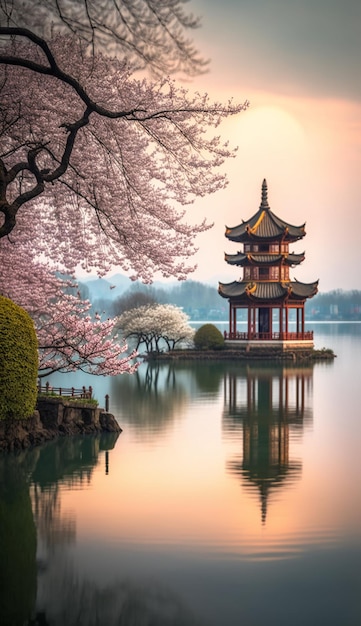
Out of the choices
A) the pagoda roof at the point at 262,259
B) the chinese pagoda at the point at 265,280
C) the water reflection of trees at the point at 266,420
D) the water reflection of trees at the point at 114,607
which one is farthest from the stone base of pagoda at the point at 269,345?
the water reflection of trees at the point at 114,607

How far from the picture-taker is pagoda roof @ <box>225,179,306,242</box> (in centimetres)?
7462

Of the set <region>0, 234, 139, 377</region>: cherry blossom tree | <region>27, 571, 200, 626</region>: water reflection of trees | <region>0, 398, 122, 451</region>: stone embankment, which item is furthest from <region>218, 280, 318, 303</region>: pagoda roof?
<region>27, 571, 200, 626</region>: water reflection of trees

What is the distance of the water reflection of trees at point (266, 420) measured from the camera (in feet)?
63.4

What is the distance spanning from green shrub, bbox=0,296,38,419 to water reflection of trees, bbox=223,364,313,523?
18.2 feet

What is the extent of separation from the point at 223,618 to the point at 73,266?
14.8 meters

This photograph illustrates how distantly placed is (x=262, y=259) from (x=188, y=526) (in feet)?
203

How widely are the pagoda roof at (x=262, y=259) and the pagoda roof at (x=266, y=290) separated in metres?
1.76

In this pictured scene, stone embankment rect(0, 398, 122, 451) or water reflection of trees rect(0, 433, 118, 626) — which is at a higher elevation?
stone embankment rect(0, 398, 122, 451)

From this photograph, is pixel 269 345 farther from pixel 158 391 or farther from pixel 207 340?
pixel 158 391

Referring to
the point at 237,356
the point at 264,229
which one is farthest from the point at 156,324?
the point at 264,229

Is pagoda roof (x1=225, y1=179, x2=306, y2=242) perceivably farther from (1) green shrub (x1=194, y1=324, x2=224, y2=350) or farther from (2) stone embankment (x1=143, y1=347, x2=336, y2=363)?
A: (2) stone embankment (x1=143, y1=347, x2=336, y2=363)

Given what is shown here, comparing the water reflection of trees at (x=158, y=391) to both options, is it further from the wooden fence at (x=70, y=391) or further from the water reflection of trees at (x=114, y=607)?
the water reflection of trees at (x=114, y=607)

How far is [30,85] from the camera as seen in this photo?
17.7 meters

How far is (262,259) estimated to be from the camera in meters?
75.3
